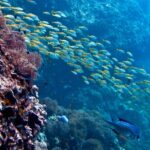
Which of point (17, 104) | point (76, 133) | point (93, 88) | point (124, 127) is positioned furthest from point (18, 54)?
point (93, 88)

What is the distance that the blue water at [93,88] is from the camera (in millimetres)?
11195

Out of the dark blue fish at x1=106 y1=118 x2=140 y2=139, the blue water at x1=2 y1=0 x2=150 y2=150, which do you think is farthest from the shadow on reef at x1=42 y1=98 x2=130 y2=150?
the dark blue fish at x1=106 y1=118 x2=140 y2=139

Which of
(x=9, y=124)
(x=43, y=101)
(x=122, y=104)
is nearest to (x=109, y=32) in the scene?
(x=122, y=104)

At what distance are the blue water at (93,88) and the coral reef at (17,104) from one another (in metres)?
5.04

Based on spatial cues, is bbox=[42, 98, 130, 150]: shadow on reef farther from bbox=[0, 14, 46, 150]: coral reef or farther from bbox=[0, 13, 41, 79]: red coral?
bbox=[0, 14, 46, 150]: coral reef

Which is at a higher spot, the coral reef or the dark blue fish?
the dark blue fish

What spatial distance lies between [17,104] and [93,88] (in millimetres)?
15857

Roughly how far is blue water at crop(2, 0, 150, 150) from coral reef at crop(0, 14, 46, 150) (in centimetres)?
504

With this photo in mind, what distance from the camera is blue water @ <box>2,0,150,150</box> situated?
11195mm

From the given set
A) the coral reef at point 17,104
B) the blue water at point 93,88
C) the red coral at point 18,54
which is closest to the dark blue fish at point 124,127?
the red coral at point 18,54

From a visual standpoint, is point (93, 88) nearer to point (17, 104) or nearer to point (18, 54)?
point (18, 54)

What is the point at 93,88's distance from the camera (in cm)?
1991

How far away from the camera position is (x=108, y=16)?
25344mm

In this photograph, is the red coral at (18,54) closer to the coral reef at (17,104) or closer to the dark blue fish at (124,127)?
the coral reef at (17,104)
